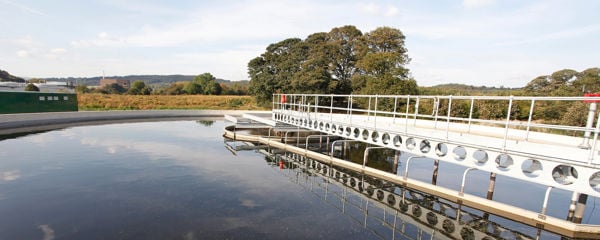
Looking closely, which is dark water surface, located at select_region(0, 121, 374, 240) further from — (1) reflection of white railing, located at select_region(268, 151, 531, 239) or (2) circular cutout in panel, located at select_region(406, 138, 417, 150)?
(2) circular cutout in panel, located at select_region(406, 138, 417, 150)

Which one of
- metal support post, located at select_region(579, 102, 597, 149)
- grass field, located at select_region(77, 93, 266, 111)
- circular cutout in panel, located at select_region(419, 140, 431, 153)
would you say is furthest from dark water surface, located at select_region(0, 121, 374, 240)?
grass field, located at select_region(77, 93, 266, 111)

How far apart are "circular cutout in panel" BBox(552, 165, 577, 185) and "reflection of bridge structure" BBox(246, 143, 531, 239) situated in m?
1.42

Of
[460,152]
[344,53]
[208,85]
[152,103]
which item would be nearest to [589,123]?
[460,152]

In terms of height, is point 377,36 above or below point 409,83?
above

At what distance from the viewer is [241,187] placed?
873 centimetres

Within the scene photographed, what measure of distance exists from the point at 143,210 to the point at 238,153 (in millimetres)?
6761

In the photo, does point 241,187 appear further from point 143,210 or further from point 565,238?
point 565,238

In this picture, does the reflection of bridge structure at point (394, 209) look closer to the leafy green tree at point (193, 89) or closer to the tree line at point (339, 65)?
the tree line at point (339, 65)

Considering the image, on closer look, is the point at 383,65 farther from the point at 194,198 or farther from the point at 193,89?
the point at 193,89

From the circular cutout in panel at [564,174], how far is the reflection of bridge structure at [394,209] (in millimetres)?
1423

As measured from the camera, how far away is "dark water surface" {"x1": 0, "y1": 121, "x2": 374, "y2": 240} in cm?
600

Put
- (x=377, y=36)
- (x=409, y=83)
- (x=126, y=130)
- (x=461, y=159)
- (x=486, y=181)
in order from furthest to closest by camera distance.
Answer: (x=377, y=36)
(x=409, y=83)
(x=126, y=130)
(x=486, y=181)
(x=461, y=159)

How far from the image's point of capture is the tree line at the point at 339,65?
21.1 meters

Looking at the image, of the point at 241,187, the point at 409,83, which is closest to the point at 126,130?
the point at 241,187
